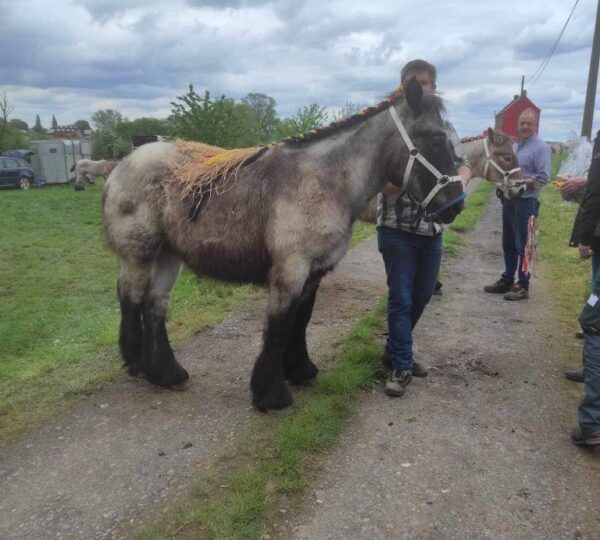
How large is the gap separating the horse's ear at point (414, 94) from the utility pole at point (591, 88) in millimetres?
16187

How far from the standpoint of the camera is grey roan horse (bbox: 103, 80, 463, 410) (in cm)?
349

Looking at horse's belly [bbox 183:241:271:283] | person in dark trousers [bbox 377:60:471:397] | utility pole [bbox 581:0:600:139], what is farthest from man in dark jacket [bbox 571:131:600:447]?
utility pole [bbox 581:0:600:139]

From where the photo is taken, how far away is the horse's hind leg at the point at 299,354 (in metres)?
4.11

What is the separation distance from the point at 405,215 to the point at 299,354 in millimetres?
1403

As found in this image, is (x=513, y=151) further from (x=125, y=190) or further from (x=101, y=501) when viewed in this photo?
(x=101, y=501)

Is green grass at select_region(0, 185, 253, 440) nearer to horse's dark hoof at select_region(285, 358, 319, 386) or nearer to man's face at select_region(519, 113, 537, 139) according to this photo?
horse's dark hoof at select_region(285, 358, 319, 386)

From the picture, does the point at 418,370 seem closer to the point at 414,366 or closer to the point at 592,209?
the point at 414,366

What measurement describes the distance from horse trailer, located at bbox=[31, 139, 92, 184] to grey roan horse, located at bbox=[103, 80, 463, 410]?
93.1 ft

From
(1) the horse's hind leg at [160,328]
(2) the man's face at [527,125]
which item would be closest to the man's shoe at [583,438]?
(1) the horse's hind leg at [160,328]

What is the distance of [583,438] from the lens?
11.0 feet

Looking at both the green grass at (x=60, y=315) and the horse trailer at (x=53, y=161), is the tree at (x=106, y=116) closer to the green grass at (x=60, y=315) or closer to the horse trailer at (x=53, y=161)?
the horse trailer at (x=53, y=161)

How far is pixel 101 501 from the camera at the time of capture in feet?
9.37

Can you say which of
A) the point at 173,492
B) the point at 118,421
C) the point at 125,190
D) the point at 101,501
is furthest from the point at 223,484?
the point at 125,190

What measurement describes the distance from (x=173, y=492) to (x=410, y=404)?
193cm
